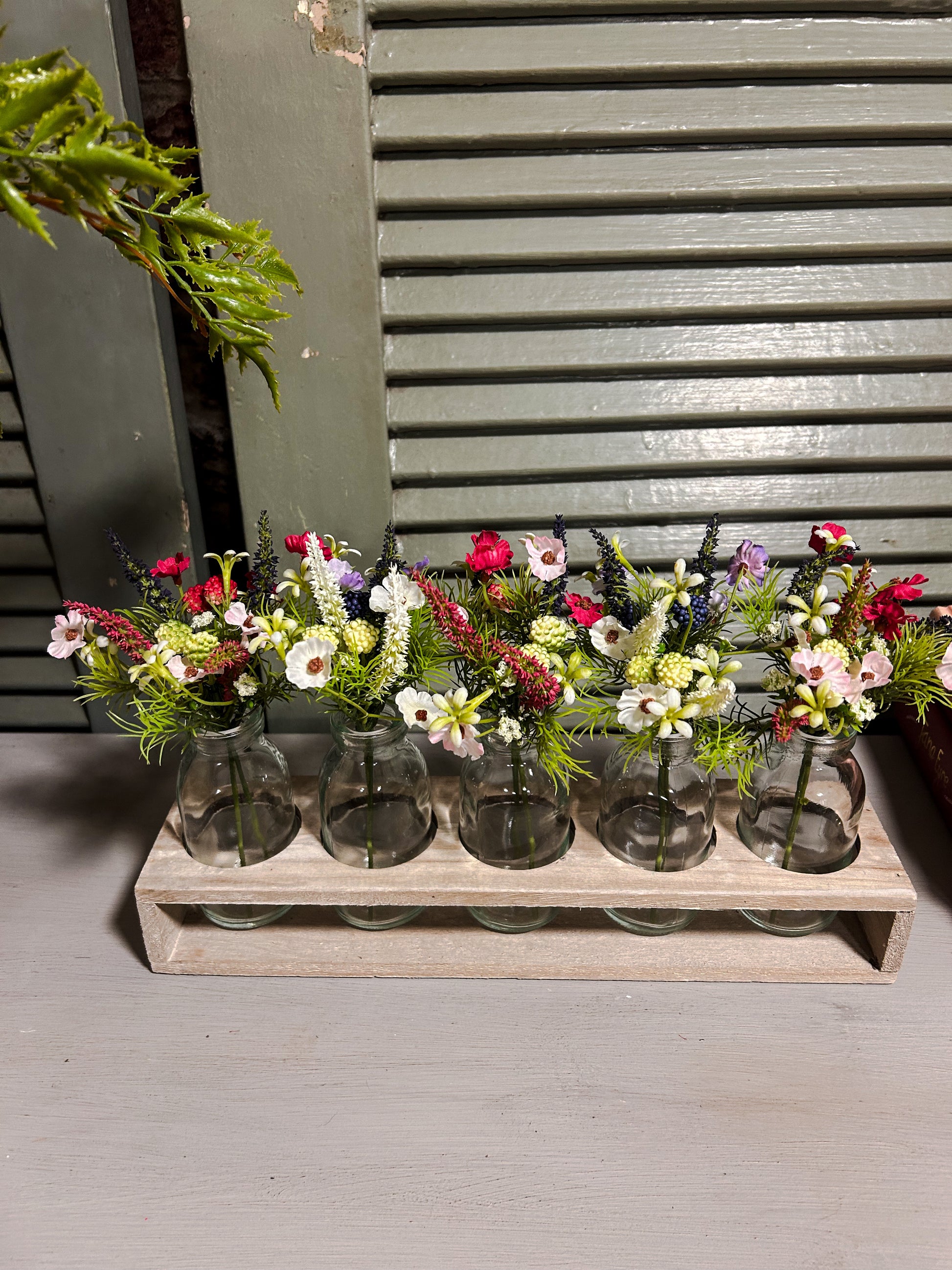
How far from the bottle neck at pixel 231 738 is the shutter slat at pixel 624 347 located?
45 cm

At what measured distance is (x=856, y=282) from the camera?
109cm

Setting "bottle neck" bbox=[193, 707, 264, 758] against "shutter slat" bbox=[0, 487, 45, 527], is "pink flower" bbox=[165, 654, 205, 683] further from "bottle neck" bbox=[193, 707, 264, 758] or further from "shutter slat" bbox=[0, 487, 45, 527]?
"shutter slat" bbox=[0, 487, 45, 527]

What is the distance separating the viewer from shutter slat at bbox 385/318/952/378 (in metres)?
1.10

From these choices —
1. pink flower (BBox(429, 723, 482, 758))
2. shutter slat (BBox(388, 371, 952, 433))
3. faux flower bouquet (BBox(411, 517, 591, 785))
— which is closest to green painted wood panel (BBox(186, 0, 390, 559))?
shutter slat (BBox(388, 371, 952, 433))

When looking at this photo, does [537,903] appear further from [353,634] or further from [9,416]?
[9,416]

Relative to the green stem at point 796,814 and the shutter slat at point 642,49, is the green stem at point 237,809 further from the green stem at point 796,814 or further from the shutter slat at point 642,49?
the shutter slat at point 642,49

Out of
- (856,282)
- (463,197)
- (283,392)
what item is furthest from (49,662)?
(856,282)

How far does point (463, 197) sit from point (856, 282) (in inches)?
18.7

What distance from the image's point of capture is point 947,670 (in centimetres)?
86

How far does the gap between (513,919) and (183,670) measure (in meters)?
0.46

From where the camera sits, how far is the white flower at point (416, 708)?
865mm

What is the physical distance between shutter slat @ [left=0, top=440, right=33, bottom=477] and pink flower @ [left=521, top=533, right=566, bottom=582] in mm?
732

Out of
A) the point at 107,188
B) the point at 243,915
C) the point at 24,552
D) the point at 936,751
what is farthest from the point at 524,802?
the point at 24,552

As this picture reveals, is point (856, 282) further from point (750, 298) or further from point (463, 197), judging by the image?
point (463, 197)
